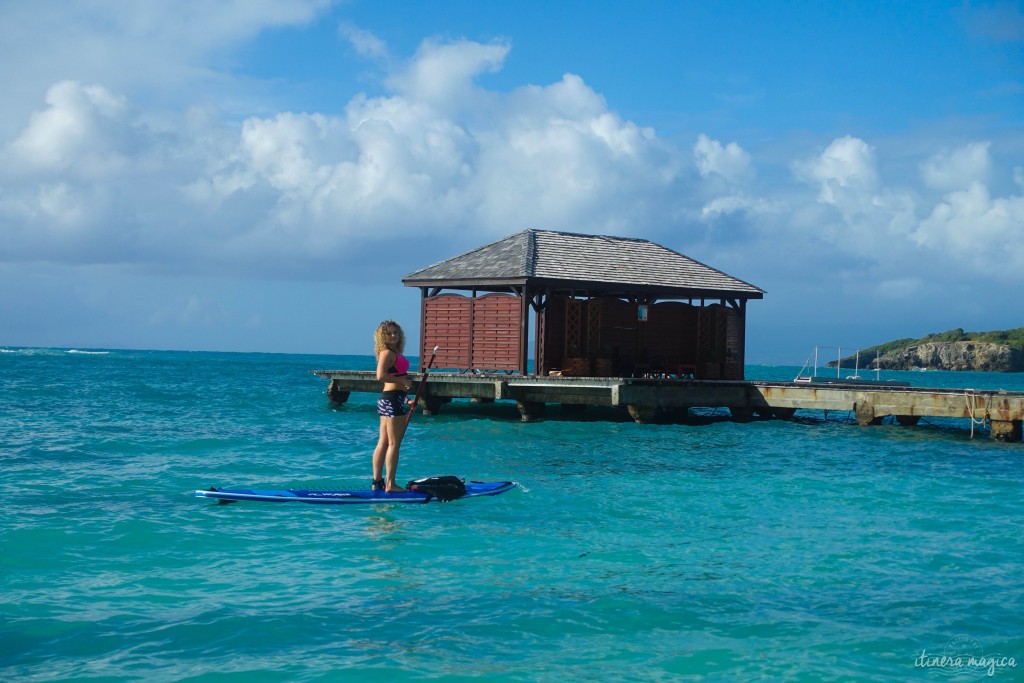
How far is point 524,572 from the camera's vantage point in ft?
35.3

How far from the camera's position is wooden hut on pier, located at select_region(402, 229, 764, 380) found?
1149 inches

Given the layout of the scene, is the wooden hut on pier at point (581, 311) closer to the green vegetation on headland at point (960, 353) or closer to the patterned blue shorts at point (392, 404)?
the patterned blue shorts at point (392, 404)

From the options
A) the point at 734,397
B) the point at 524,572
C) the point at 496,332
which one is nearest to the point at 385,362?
the point at 524,572

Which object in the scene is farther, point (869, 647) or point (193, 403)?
point (193, 403)

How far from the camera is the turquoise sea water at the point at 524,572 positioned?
820 cm

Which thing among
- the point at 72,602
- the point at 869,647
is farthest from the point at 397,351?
the point at 869,647

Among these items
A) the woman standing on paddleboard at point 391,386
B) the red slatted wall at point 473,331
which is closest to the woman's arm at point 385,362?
the woman standing on paddleboard at point 391,386

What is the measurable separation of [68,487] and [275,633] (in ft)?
30.8

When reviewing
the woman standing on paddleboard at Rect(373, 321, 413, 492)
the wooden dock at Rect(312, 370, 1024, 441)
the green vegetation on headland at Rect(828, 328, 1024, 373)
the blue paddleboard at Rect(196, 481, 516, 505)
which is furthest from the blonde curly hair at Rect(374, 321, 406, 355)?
the green vegetation on headland at Rect(828, 328, 1024, 373)

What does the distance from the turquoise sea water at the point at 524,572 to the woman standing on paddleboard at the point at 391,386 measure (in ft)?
2.92

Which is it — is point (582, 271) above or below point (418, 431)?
above

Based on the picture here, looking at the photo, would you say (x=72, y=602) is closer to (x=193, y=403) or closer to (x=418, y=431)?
(x=418, y=431)

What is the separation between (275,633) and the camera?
8.61m

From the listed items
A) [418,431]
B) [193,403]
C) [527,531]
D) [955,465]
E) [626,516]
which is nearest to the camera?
[527,531]
